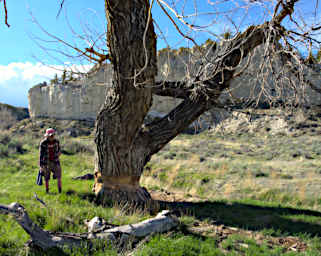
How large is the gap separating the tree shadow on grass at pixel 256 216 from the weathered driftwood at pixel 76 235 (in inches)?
53.2

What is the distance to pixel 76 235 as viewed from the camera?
9.89 feet

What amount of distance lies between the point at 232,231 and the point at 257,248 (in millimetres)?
730

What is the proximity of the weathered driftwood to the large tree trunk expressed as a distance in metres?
1.89

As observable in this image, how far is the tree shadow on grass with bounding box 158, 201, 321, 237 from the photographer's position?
448 centimetres

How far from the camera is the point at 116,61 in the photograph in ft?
15.7

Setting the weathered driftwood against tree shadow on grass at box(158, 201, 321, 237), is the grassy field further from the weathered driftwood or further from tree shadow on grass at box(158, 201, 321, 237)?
the weathered driftwood

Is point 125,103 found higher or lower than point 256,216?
higher

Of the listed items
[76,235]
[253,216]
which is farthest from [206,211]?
[76,235]

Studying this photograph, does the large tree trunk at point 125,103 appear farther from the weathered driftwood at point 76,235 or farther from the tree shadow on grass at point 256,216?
the weathered driftwood at point 76,235

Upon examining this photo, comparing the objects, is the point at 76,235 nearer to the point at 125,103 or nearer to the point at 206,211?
the point at 125,103

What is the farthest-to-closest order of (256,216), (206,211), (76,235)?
(206,211)
(256,216)
(76,235)

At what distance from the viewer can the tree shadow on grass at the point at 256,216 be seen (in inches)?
176

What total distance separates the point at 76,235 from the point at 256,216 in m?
3.76

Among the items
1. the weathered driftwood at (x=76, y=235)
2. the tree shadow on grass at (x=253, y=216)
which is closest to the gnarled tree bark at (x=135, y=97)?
the tree shadow on grass at (x=253, y=216)
